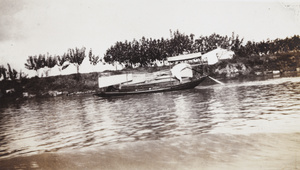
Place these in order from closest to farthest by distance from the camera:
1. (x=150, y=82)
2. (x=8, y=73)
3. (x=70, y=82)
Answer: (x=8, y=73) → (x=70, y=82) → (x=150, y=82)

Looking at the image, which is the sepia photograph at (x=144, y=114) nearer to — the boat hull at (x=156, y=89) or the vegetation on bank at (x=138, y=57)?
the vegetation on bank at (x=138, y=57)

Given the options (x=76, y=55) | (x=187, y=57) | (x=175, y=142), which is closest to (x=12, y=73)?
(x=76, y=55)

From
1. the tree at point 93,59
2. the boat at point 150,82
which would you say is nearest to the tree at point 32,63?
the tree at point 93,59

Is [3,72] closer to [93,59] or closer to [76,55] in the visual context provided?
[76,55]

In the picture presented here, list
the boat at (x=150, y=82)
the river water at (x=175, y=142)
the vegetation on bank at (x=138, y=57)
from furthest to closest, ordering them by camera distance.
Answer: the boat at (x=150, y=82), the vegetation on bank at (x=138, y=57), the river water at (x=175, y=142)

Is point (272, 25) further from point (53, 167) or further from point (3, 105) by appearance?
point (3, 105)

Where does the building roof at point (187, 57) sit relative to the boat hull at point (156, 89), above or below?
above

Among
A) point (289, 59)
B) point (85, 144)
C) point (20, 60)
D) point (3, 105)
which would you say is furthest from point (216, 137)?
point (289, 59)

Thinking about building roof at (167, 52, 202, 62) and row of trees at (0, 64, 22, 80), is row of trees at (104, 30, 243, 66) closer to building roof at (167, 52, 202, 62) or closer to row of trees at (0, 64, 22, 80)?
building roof at (167, 52, 202, 62)
